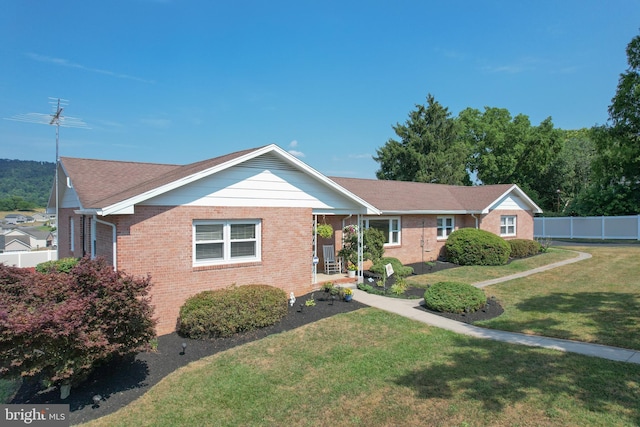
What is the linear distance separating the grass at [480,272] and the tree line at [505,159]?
63.0 ft

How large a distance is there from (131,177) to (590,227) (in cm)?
3734

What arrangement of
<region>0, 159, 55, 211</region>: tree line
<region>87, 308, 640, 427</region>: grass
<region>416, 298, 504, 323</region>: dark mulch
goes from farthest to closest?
<region>0, 159, 55, 211</region>: tree line, <region>416, 298, 504, 323</region>: dark mulch, <region>87, 308, 640, 427</region>: grass

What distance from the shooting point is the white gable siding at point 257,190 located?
10.6m

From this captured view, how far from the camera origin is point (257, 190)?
A: 463 inches

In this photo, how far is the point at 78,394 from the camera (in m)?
7.25

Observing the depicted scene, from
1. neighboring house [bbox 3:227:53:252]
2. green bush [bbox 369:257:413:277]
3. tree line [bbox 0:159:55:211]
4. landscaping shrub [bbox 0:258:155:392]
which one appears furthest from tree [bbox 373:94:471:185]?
tree line [bbox 0:159:55:211]

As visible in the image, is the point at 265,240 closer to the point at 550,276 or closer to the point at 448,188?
the point at 550,276

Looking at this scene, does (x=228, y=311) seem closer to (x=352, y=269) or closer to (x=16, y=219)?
(x=352, y=269)

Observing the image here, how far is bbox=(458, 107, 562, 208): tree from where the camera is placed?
155ft

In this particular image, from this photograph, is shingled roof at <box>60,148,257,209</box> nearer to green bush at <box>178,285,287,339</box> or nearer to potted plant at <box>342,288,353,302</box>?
green bush at <box>178,285,287,339</box>

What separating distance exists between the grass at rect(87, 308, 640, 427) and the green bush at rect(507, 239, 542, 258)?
15340mm

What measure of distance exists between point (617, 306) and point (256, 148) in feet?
38.2

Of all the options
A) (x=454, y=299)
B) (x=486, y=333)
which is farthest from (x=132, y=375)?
(x=454, y=299)

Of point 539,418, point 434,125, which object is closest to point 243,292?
point 539,418
